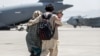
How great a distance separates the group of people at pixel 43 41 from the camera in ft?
30.9

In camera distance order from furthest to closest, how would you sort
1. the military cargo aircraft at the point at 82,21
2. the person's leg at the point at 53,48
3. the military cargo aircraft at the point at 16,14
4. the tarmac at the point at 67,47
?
the military cargo aircraft at the point at 82,21, the military cargo aircraft at the point at 16,14, the tarmac at the point at 67,47, the person's leg at the point at 53,48

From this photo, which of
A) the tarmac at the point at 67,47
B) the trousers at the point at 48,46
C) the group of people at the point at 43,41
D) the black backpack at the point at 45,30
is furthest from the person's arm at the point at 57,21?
the tarmac at the point at 67,47

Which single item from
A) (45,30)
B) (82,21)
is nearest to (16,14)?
(82,21)

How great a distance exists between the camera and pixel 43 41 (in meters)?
9.48

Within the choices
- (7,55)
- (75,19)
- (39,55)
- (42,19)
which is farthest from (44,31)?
(75,19)

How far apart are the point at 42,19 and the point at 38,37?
20.8 inches

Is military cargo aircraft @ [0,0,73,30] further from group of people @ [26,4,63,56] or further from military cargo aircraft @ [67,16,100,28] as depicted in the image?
group of people @ [26,4,63,56]

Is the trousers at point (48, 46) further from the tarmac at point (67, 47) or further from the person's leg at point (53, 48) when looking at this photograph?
the tarmac at point (67, 47)

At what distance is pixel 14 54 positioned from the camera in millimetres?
14188

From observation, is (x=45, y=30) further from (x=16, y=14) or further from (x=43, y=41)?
(x=16, y=14)

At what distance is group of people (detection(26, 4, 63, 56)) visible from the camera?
943 cm

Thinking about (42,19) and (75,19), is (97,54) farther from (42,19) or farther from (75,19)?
(75,19)

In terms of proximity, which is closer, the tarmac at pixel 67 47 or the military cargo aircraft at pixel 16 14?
the tarmac at pixel 67 47

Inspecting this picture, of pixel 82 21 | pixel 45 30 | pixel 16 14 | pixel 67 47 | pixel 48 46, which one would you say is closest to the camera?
pixel 45 30
